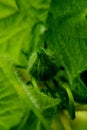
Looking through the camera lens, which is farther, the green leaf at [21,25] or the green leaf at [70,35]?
the green leaf at [21,25]

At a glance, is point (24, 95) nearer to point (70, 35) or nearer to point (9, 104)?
point (9, 104)

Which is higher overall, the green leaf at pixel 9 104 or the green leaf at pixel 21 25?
the green leaf at pixel 21 25

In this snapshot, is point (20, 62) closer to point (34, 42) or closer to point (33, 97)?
point (34, 42)

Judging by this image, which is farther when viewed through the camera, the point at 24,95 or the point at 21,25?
the point at 21,25

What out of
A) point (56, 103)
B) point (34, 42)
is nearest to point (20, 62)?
point (34, 42)

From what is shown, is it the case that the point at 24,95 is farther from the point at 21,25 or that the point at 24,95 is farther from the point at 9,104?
the point at 21,25

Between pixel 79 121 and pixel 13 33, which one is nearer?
pixel 79 121

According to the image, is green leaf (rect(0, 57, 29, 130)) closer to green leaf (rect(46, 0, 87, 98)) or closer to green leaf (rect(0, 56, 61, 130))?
green leaf (rect(0, 56, 61, 130))

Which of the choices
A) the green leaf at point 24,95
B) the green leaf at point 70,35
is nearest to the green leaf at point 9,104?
the green leaf at point 24,95

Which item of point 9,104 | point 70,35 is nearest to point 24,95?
point 9,104

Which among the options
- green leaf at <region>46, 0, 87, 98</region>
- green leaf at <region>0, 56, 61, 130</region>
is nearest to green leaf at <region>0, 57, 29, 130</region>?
green leaf at <region>0, 56, 61, 130</region>

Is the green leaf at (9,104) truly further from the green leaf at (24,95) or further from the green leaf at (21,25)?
the green leaf at (21,25)
